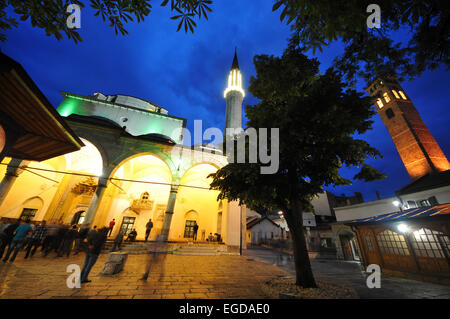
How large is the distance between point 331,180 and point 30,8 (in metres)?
7.65

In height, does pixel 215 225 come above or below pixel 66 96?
below

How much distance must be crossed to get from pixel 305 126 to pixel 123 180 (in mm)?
14506

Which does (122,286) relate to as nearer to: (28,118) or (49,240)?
(28,118)

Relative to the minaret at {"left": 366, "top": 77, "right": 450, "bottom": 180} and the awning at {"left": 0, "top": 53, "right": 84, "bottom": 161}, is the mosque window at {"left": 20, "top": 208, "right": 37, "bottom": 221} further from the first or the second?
the minaret at {"left": 366, "top": 77, "right": 450, "bottom": 180}

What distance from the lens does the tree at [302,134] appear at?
13.7ft

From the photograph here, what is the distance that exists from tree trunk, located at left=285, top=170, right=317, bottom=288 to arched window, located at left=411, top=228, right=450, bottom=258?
6.44 metres

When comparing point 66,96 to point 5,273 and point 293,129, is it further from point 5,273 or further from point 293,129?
point 293,129

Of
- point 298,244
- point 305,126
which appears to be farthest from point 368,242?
point 305,126

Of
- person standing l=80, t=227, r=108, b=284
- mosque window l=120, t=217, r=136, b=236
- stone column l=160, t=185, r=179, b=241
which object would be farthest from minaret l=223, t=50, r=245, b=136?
person standing l=80, t=227, r=108, b=284

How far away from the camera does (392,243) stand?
319 inches

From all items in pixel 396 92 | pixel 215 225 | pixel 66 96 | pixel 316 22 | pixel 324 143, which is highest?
pixel 396 92

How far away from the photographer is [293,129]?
4523 mm
